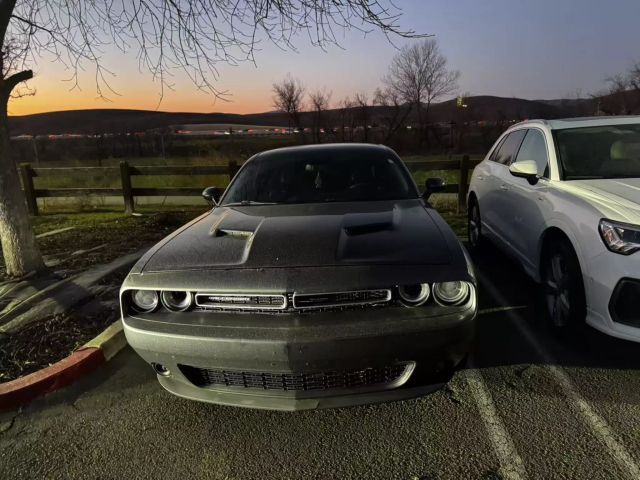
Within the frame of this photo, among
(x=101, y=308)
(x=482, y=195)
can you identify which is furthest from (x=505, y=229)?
(x=101, y=308)

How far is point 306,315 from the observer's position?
2373mm

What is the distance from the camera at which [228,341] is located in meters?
2.32

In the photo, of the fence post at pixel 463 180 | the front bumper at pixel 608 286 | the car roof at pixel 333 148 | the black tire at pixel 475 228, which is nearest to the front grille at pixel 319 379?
the front bumper at pixel 608 286

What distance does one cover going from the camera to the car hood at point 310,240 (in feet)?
8.20

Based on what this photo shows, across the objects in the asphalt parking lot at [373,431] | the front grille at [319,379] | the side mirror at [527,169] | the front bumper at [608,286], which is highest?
the side mirror at [527,169]

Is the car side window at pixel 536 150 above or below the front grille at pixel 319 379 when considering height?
above

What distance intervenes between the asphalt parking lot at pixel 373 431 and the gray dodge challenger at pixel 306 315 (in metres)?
0.27

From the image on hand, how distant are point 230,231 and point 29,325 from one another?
2.15 metres

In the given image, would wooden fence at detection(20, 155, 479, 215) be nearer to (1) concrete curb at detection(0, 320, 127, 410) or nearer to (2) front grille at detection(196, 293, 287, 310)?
(1) concrete curb at detection(0, 320, 127, 410)

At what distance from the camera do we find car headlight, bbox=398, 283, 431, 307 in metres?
2.44

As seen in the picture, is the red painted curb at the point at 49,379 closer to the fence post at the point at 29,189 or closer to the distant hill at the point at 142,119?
the fence post at the point at 29,189

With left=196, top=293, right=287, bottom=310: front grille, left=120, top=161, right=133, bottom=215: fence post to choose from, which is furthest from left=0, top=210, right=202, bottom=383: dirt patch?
left=196, top=293, right=287, bottom=310: front grille

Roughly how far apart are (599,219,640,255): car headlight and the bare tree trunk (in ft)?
16.6

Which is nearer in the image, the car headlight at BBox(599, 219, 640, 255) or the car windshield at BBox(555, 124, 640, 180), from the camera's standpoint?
the car headlight at BBox(599, 219, 640, 255)
